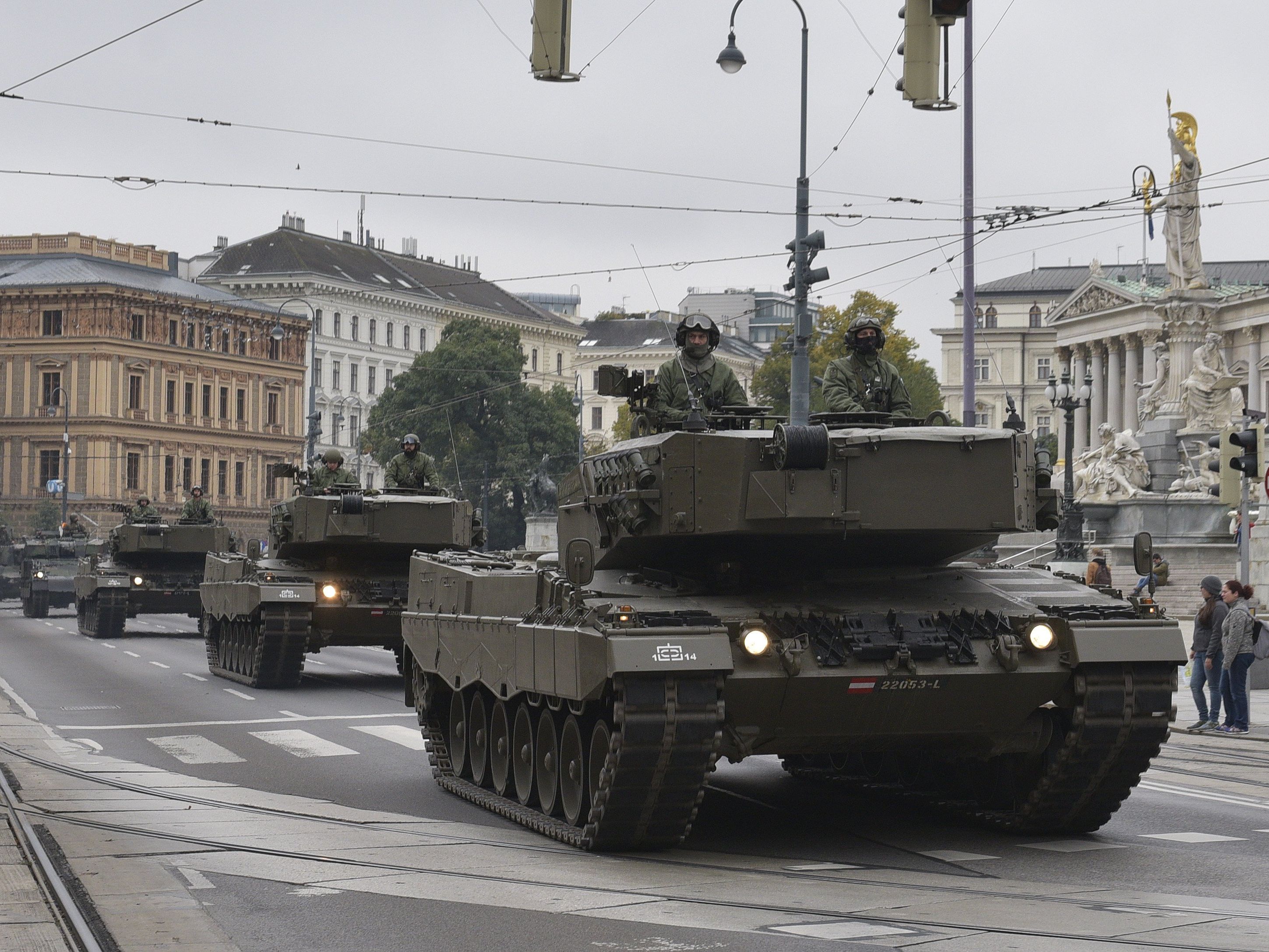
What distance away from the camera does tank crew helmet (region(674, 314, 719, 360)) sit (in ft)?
42.0

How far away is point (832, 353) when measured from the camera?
219 ft

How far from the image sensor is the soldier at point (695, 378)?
1272 centimetres

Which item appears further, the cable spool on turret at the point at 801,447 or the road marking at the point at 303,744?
the road marking at the point at 303,744

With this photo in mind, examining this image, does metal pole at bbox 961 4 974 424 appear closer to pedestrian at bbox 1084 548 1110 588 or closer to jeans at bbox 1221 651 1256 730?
pedestrian at bbox 1084 548 1110 588

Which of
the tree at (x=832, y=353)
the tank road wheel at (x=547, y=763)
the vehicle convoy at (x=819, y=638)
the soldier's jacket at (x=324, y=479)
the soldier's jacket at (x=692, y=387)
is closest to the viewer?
the vehicle convoy at (x=819, y=638)

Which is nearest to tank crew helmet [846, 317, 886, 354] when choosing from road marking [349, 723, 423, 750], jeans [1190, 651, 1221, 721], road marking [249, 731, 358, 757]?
road marking [249, 731, 358, 757]

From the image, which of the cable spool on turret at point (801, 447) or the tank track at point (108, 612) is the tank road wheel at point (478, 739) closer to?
the cable spool on turret at point (801, 447)

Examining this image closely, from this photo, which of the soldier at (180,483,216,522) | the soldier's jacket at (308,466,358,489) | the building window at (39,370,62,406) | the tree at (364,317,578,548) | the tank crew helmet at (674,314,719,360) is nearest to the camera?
the tank crew helmet at (674,314,719,360)

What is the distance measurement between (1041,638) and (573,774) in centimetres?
282

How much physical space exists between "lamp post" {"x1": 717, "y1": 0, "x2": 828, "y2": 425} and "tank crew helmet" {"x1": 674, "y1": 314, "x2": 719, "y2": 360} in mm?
11447

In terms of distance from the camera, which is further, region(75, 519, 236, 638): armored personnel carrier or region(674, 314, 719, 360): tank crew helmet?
region(75, 519, 236, 638): armored personnel carrier

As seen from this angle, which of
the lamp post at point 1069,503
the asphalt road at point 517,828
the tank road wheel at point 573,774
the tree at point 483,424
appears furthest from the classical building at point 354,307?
the tank road wheel at point 573,774

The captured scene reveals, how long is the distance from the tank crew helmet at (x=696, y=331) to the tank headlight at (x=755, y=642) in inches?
111

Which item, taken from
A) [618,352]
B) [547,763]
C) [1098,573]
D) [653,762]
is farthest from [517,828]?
[618,352]
